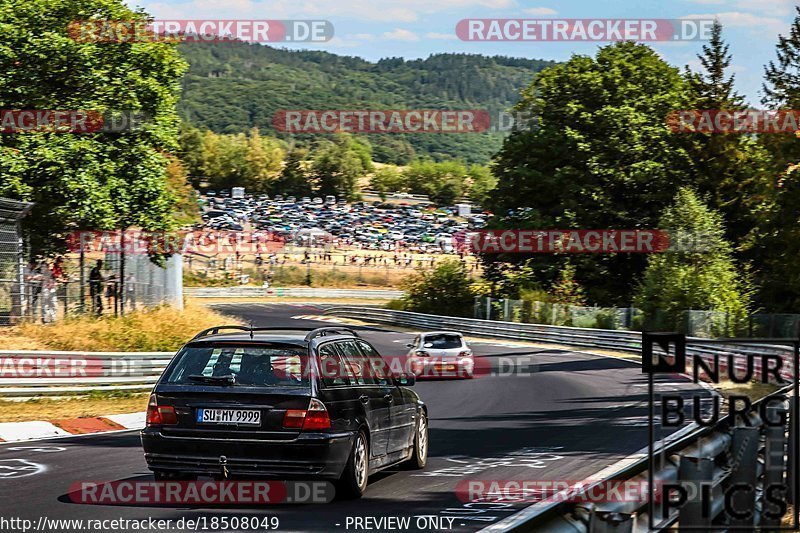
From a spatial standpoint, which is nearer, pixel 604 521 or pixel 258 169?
pixel 604 521

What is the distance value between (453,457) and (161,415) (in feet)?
15.4

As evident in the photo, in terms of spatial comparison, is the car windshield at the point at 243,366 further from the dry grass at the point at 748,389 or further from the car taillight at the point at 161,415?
the dry grass at the point at 748,389

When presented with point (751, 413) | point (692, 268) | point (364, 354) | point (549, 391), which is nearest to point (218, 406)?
point (364, 354)

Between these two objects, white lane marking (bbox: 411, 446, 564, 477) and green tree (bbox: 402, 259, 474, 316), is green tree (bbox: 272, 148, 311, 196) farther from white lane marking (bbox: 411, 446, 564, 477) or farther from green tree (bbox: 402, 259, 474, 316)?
white lane marking (bbox: 411, 446, 564, 477)

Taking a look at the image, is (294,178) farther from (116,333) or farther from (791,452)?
(791,452)

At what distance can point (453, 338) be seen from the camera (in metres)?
29.7

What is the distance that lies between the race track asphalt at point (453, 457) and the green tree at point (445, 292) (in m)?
32.4

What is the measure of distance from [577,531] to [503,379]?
23863mm

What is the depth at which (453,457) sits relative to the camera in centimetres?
1334

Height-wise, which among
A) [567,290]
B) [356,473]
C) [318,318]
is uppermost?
[567,290]

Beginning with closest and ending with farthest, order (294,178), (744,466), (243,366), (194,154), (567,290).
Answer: (744,466), (243,366), (567,290), (194,154), (294,178)

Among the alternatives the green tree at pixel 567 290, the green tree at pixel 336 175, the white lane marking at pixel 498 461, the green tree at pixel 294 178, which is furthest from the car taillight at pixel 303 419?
the green tree at pixel 294 178

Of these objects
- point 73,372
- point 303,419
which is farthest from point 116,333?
A: point 303,419

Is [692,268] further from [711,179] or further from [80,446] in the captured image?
[80,446]
